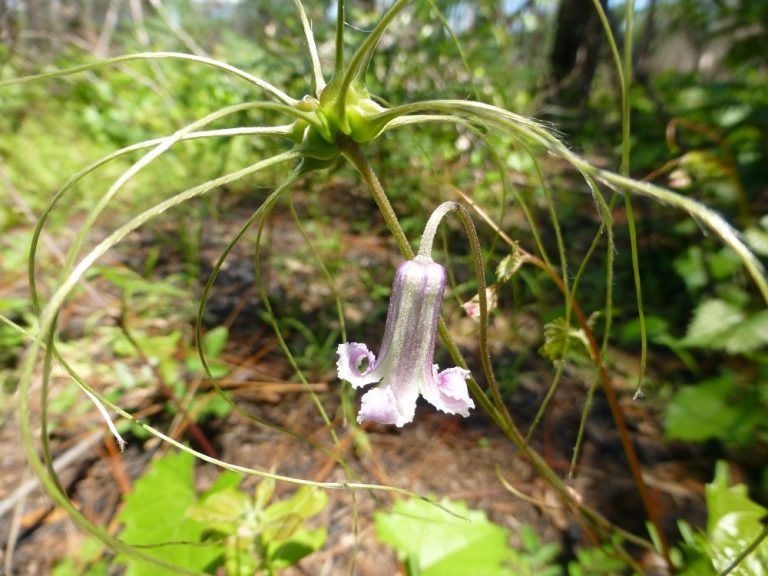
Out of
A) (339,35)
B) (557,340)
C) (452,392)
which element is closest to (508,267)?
(557,340)

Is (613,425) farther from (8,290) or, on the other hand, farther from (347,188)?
(8,290)

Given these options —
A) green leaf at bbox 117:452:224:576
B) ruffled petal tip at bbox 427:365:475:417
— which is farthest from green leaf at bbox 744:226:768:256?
green leaf at bbox 117:452:224:576

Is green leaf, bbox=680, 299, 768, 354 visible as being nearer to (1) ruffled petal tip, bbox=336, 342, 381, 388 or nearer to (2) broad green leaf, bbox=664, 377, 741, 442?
(2) broad green leaf, bbox=664, 377, 741, 442

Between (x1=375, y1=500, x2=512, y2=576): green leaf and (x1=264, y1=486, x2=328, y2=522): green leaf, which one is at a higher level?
(x1=264, y1=486, x2=328, y2=522): green leaf

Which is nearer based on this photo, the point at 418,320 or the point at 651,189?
the point at 651,189

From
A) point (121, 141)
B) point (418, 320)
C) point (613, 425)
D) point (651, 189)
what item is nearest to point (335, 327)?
point (613, 425)

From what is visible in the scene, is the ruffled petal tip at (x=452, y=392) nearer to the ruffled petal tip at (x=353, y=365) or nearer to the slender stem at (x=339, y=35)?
the ruffled petal tip at (x=353, y=365)
